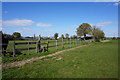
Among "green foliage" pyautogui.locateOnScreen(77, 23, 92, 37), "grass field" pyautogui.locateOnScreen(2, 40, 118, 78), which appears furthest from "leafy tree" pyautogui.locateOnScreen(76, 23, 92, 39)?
"grass field" pyautogui.locateOnScreen(2, 40, 118, 78)

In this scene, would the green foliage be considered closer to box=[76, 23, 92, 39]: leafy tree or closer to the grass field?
box=[76, 23, 92, 39]: leafy tree

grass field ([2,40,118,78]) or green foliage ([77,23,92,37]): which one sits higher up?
green foliage ([77,23,92,37])

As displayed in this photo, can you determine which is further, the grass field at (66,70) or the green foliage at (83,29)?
the green foliage at (83,29)

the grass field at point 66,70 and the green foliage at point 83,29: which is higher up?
the green foliage at point 83,29

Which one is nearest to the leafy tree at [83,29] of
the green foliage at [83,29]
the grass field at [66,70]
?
the green foliage at [83,29]

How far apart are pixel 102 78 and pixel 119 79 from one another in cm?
59

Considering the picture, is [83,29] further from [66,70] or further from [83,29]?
[66,70]

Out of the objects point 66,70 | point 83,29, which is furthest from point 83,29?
point 66,70

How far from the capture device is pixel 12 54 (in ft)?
25.5

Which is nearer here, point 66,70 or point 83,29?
point 66,70

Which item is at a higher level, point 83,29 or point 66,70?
point 83,29

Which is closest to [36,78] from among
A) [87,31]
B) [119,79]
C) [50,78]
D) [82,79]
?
[50,78]

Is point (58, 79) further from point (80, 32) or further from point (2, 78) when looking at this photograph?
point (80, 32)

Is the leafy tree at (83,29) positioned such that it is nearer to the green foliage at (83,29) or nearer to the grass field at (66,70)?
the green foliage at (83,29)
